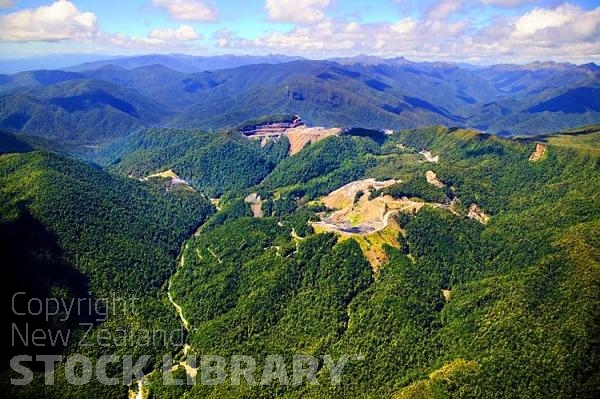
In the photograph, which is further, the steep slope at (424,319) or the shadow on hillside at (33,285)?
the shadow on hillside at (33,285)

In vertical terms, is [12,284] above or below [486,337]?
above

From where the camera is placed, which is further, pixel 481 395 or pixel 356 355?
pixel 356 355

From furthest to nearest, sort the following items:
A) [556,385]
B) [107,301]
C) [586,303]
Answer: [107,301] → [586,303] → [556,385]

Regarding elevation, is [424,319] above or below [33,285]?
below

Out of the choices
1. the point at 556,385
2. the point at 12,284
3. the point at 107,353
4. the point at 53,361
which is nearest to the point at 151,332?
the point at 107,353

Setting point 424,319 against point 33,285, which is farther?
point 424,319

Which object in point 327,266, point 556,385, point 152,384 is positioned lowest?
point 152,384

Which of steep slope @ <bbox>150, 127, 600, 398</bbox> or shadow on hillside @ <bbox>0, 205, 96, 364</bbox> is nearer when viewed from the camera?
steep slope @ <bbox>150, 127, 600, 398</bbox>

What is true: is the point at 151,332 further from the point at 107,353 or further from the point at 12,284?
the point at 12,284

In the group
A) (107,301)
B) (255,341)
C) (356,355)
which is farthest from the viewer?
(107,301)
